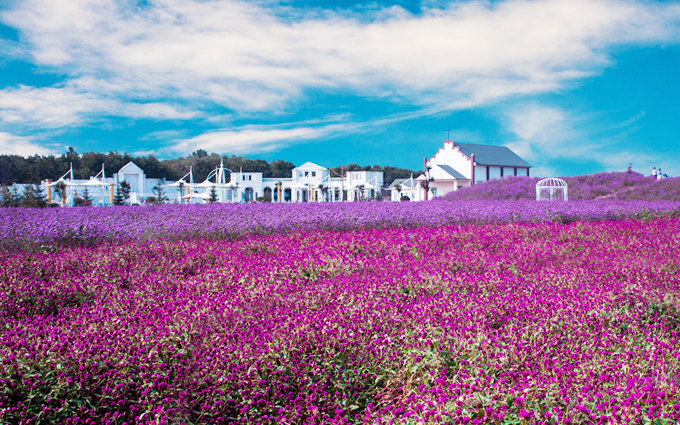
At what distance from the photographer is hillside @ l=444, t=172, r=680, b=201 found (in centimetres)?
2792

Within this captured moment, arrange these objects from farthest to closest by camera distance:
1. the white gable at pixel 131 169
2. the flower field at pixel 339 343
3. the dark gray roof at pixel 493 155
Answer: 1. the white gable at pixel 131 169
2. the dark gray roof at pixel 493 155
3. the flower field at pixel 339 343

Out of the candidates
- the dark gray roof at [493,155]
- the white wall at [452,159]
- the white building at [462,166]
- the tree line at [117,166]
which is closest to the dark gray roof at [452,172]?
the white building at [462,166]

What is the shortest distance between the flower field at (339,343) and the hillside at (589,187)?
997 inches

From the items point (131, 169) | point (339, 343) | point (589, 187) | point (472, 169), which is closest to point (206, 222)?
point (339, 343)

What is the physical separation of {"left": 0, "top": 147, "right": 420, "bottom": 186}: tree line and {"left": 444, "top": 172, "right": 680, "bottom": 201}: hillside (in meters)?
21.8

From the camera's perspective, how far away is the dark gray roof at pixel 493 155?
51000mm

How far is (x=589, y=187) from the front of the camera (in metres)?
31.8

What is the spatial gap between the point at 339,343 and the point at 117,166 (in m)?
71.7

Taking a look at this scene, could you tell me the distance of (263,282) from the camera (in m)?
5.12

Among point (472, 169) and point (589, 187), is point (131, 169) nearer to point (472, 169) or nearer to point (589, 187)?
point (472, 169)

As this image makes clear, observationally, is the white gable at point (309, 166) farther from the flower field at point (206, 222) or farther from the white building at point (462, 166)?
the flower field at point (206, 222)

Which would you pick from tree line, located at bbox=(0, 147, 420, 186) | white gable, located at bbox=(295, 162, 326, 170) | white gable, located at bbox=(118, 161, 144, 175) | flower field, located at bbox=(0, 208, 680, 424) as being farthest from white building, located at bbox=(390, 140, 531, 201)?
flower field, located at bbox=(0, 208, 680, 424)

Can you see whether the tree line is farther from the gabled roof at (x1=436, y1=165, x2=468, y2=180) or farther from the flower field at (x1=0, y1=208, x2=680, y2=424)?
the flower field at (x1=0, y1=208, x2=680, y2=424)

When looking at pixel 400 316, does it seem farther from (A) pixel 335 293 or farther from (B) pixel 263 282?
(B) pixel 263 282
